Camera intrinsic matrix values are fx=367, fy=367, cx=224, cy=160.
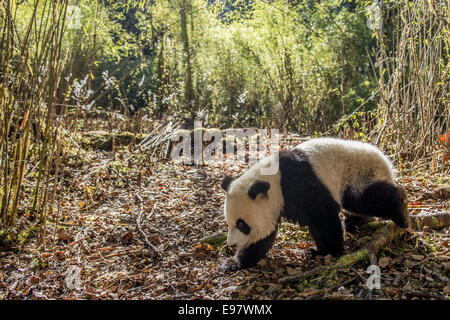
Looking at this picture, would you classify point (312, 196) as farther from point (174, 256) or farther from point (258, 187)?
point (174, 256)

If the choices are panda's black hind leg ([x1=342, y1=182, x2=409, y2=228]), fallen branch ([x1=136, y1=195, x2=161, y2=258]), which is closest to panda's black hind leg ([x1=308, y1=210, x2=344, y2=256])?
panda's black hind leg ([x1=342, y1=182, x2=409, y2=228])

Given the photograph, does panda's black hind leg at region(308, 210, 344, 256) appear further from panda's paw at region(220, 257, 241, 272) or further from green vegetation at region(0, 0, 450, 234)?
green vegetation at region(0, 0, 450, 234)

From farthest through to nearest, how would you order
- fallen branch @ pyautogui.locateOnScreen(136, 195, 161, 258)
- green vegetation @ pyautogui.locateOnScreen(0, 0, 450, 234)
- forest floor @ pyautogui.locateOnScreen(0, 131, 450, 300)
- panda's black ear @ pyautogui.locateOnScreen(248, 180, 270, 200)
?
green vegetation @ pyautogui.locateOnScreen(0, 0, 450, 234), fallen branch @ pyautogui.locateOnScreen(136, 195, 161, 258), panda's black ear @ pyautogui.locateOnScreen(248, 180, 270, 200), forest floor @ pyautogui.locateOnScreen(0, 131, 450, 300)

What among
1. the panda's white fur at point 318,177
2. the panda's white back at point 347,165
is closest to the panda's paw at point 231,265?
the panda's white fur at point 318,177

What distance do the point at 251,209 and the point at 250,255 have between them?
397 mm

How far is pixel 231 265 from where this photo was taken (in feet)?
9.86

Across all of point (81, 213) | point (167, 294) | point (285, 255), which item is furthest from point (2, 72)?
point (285, 255)

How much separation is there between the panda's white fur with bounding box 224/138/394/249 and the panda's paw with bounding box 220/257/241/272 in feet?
0.50

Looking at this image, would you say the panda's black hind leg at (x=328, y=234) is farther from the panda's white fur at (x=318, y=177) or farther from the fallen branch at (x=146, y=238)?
the fallen branch at (x=146, y=238)

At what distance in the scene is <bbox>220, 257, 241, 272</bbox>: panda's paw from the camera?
2977mm

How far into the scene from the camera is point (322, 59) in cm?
888

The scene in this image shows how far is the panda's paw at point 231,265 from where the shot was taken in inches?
117
